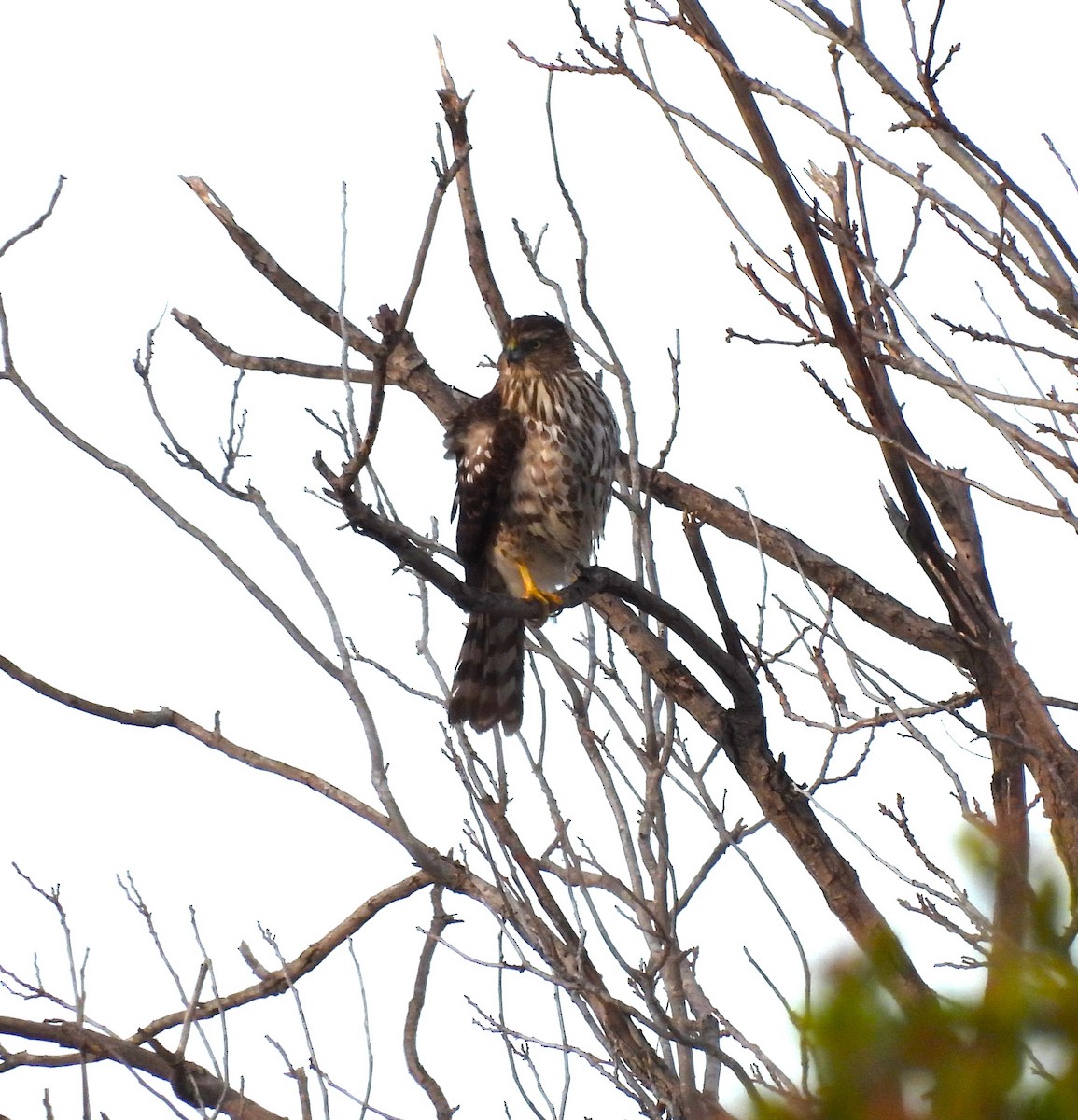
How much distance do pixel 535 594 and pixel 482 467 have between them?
73cm

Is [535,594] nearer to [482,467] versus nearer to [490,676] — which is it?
[490,676]

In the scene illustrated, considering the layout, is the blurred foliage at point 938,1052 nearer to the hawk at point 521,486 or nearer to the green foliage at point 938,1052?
the green foliage at point 938,1052

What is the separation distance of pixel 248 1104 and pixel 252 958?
40 centimetres

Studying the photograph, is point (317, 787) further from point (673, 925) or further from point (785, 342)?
point (785, 342)

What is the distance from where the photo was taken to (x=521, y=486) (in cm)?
516

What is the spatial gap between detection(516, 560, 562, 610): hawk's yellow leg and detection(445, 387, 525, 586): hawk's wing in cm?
19

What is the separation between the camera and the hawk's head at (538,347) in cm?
532

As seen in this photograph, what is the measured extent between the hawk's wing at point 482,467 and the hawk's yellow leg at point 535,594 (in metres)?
0.19

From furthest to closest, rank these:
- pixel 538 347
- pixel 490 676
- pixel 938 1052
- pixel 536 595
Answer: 1. pixel 538 347
2. pixel 490 676
3. pixel 536 595
4. pixel 938 1052

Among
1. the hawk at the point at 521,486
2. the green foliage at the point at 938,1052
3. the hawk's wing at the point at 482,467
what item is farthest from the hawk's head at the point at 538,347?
the green foliage at the point at 938,1052

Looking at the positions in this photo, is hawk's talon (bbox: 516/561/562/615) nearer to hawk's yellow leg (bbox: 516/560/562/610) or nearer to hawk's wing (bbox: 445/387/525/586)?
hawk's yellow leg (bbox: 516/560/562/610)

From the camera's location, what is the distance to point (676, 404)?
400 centimetres

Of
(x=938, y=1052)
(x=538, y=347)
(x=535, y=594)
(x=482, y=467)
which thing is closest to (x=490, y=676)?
(x=535, y=594)

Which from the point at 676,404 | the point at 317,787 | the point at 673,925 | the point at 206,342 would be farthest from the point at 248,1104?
the point at 206,342
